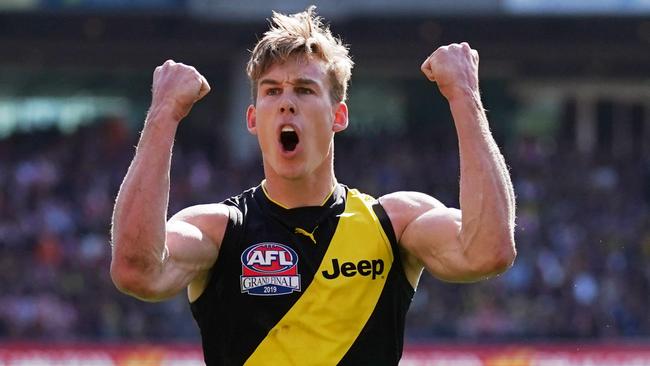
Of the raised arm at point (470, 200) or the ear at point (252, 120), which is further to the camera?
the ear at point (252, 120)

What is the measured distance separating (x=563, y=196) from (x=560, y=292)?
3159 mm

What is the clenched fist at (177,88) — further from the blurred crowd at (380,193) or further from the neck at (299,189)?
the blurred crowd at (380,193)

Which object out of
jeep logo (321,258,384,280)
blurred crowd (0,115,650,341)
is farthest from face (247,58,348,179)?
blurred crowd (0,115,650,341)

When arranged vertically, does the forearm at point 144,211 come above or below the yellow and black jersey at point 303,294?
above

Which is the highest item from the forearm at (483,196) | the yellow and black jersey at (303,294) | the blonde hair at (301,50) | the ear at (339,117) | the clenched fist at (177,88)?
the blonde hair at (301,50)

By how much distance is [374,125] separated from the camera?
27562 mm

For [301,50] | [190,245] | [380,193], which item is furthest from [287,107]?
[380,193]

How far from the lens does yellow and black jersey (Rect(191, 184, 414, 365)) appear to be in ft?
14.8

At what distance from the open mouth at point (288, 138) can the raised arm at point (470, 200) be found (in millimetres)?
475

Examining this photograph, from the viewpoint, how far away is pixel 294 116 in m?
4.52

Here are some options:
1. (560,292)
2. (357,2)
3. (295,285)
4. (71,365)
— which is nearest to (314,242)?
(295,285)

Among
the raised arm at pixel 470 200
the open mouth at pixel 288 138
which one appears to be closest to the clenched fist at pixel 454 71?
the raised arm at pixel 470 200

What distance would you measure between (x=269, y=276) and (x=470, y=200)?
2.35ft

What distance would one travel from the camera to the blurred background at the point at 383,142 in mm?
20984
